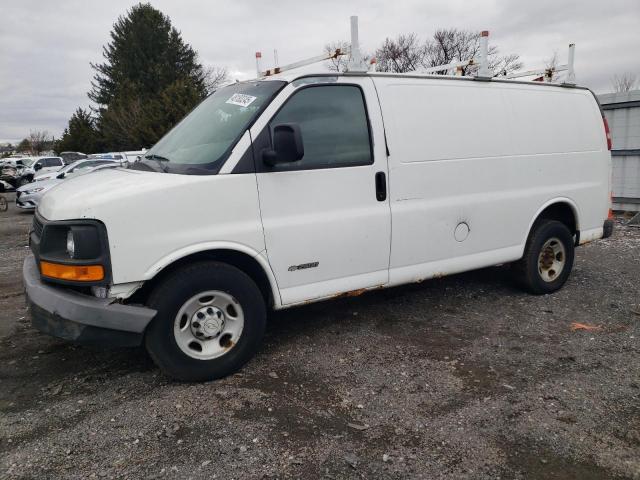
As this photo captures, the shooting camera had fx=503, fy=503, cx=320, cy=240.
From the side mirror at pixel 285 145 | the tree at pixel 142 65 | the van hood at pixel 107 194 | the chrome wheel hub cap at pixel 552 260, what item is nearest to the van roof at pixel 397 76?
the side mirror at pixel 285 145

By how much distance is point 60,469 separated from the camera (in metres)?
2.73

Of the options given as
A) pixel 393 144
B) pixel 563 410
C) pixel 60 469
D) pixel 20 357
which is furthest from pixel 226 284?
pixel 563 410

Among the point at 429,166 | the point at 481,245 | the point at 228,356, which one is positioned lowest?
the point at 228,356

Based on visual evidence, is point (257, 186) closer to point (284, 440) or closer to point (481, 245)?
point (284, 440)

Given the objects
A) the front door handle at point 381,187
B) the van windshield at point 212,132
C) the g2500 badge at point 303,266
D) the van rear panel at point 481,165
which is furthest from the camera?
the van rear panel at point 481,165

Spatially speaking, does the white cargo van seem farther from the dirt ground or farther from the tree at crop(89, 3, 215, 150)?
the tree at crop(89, 3, 215, 150)

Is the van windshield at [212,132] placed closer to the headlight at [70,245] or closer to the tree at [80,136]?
the headlight at [70,245]

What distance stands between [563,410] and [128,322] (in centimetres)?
285

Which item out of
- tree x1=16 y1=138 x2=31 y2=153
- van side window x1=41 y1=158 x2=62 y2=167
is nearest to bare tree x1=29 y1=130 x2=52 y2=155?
tree x1=16 y1=138 x2=31 y2=153

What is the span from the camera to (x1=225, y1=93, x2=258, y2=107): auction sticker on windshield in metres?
3.87

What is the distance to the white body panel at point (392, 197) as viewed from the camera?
3328 millimetres

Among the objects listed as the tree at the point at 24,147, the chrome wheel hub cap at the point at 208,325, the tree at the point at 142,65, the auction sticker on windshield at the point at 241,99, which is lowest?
the chrome wheel hub cap at the point at 208,325

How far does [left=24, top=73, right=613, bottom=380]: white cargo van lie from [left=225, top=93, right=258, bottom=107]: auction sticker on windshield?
0.02m

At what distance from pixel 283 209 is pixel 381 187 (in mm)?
893
